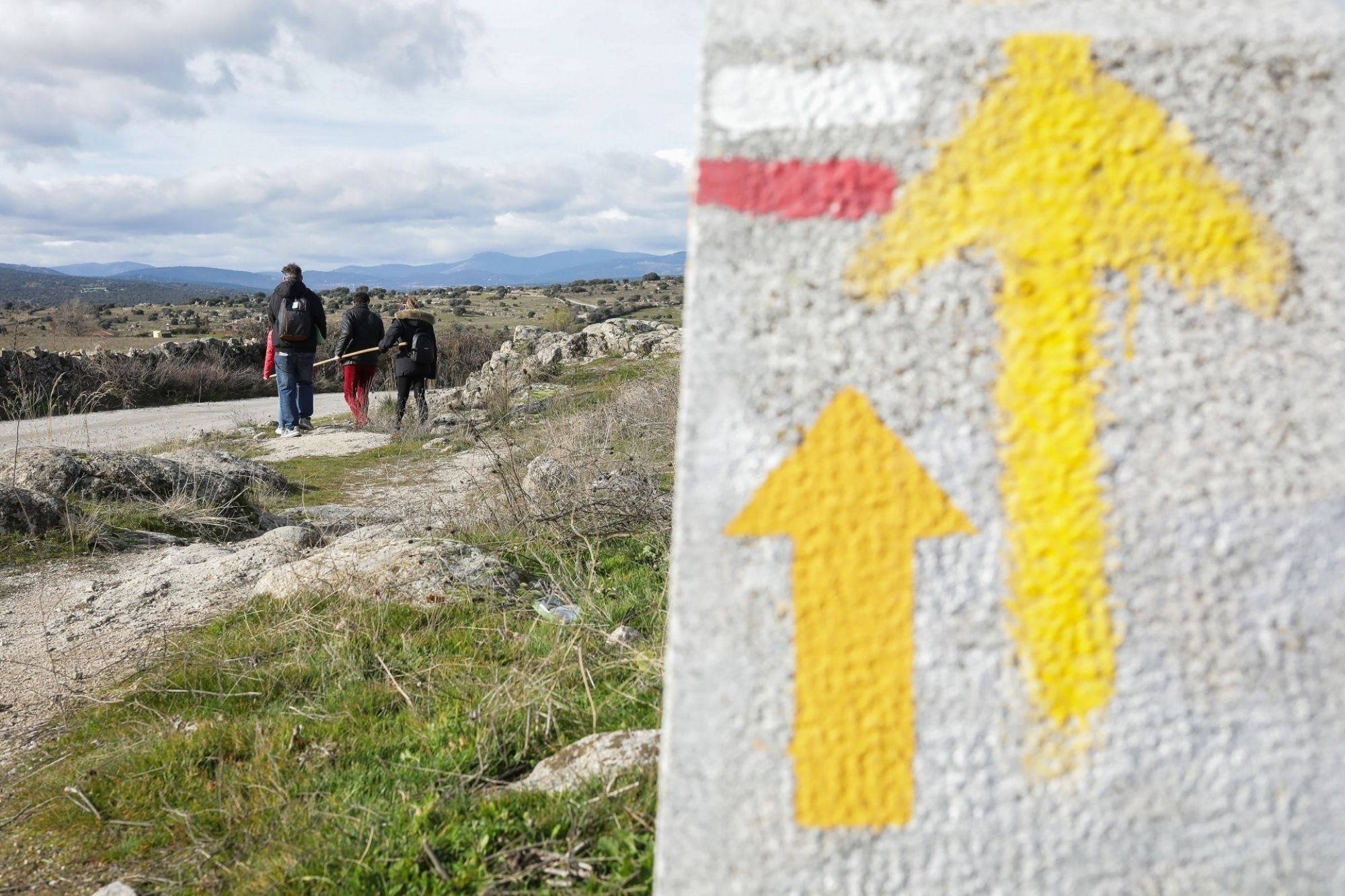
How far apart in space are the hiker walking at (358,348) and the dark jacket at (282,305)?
0.36 m

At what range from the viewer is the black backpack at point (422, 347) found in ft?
37.4

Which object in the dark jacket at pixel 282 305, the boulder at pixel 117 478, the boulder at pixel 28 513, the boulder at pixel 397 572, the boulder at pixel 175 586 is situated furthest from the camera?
the dark jacket at pixel 282 305

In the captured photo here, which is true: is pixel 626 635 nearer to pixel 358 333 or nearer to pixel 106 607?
pixel 106 607

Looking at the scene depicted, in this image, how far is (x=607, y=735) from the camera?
101 inches

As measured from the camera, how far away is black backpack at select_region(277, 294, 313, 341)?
10508mm

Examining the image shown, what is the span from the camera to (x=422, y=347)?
11.4 metres

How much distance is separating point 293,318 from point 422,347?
5.04 ft

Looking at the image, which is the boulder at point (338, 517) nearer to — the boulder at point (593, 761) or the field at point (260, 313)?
the boulder at point (593, 761)

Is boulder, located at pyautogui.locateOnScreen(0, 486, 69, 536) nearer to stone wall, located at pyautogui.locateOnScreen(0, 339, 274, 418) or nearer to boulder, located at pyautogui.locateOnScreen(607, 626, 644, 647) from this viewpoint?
boulder, located at pyautogui.locateOnScreen(607, 626, 644, 647)

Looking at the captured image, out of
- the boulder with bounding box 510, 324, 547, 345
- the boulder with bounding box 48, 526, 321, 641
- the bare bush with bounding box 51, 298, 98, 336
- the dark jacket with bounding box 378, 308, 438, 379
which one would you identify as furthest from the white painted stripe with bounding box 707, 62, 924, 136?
the bare bush with bounding box 51, 298, 98, 336

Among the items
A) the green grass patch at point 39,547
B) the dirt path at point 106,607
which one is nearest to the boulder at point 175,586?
the dirt path at point 106,607

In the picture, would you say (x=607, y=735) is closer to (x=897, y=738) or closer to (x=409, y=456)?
(x=897, y=738)

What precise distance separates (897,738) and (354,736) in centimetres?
243

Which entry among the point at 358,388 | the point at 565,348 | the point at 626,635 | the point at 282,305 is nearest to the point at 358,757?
the point at 626,635
